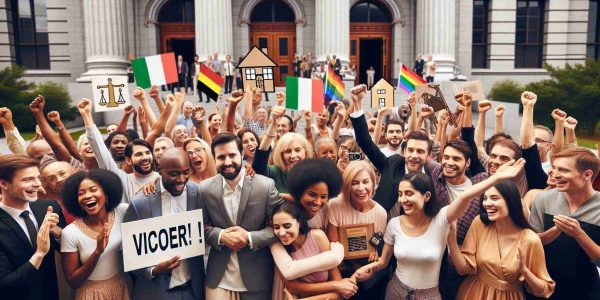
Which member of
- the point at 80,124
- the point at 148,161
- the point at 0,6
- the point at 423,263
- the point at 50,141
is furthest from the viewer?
the point at 0,6

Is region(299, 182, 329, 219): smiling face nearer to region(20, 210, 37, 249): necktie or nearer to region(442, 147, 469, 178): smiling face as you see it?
region(442, 147, 469, 178): smiling face

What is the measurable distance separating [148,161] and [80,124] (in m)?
17.0

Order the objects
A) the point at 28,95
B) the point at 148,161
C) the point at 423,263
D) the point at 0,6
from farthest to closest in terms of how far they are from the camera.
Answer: the point at 0,6 < the point at 28,95 < the point at 148,161 < the point at 423,263

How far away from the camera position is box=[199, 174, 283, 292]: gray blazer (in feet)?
12.4

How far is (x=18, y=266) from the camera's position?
3.30 meters

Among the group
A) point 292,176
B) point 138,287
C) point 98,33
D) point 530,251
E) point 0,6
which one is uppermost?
point 0,6

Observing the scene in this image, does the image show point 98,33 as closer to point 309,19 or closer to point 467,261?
point 309,19

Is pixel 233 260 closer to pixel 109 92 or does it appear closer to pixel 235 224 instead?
pixel 235 224

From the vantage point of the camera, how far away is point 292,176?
3.83 m

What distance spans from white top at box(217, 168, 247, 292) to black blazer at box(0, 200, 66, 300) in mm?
1342

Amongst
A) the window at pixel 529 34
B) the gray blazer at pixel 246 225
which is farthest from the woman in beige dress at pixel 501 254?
the window at pixel 529 34

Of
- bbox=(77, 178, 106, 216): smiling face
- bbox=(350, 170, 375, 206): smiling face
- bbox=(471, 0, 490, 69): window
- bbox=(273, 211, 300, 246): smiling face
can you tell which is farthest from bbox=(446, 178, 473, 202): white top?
bbox=(471, 0, 490, 69): window

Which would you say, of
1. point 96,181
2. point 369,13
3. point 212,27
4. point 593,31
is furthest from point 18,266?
point 593,31

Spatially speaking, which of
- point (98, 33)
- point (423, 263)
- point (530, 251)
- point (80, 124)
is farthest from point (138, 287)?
point (98, 33)
